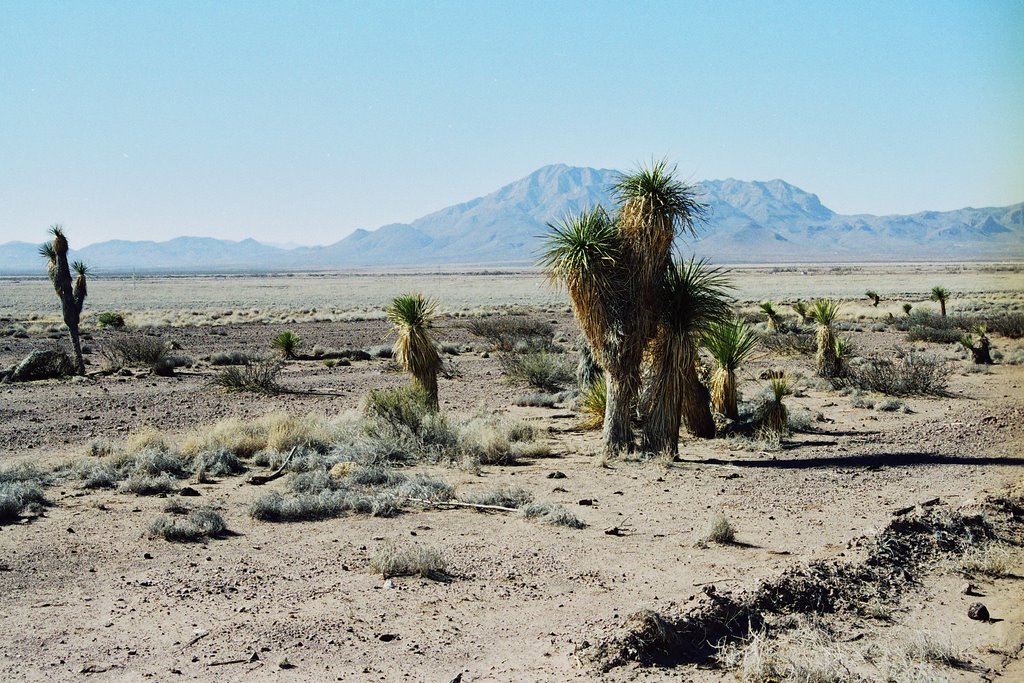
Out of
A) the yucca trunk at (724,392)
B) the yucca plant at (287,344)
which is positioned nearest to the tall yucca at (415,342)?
the yucca trunk at (724,392)

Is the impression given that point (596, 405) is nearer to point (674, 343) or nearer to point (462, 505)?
point (674, 343)

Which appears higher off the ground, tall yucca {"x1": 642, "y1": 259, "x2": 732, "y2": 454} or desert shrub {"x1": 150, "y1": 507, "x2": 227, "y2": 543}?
tall yucca {"x1": 642, "y1": 259, "x2": 732, "y2": 454}

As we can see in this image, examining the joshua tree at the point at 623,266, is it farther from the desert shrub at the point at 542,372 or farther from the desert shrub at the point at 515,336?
the desert shrub at the point at 515,336

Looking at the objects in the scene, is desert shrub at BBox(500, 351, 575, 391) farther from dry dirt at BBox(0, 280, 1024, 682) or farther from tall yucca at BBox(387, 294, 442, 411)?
dry dirt at BBox(0, 280, 1024, 682)

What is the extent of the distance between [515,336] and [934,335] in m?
15.1

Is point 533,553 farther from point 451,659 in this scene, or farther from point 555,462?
point 555,462

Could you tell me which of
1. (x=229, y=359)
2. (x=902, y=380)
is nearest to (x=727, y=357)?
(x=902, y=380)

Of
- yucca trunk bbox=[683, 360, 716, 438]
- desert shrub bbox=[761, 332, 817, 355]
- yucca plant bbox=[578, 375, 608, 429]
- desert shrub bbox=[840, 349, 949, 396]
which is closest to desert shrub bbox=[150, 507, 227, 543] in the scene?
yucca plant bbox=[578, 375, 608, 429]

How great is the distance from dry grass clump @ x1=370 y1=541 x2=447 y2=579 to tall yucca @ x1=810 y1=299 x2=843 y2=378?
15.7m

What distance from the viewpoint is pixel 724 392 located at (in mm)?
15969

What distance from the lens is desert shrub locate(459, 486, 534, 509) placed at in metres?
11.1

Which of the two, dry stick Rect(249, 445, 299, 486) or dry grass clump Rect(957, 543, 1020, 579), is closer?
dry grass clump Rect(957, 543, 1020, 579)

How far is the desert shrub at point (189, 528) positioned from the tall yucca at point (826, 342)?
16.3m

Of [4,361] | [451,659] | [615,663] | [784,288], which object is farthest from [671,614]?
[784,288]
